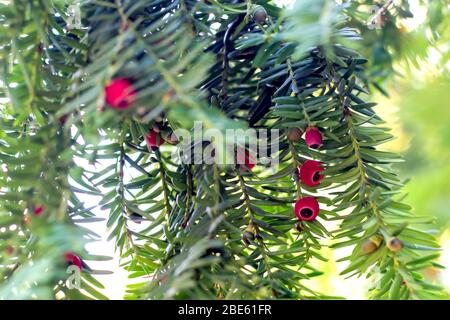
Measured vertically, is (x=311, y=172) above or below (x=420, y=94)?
below

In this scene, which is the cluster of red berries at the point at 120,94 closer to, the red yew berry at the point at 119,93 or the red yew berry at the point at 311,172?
the red yew berry at the point at 119,93

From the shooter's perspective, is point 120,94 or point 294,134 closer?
point 120,94

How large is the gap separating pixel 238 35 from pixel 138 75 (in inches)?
8.1

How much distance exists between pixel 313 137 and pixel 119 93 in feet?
0.59

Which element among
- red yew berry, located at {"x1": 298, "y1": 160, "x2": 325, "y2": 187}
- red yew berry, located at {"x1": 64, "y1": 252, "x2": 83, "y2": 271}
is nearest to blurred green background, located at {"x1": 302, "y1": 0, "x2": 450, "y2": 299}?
red yew berry, located at {"x1": 298, "y1": 160, "x2": 325, "y2": 187}

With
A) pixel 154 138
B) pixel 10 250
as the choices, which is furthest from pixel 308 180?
pixel 10 250

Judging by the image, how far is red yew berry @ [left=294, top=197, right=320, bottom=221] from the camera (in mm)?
452

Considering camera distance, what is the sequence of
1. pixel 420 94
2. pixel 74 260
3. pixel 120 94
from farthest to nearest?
1. pixel 420 94
2. pixel 74 260
3. pixel 120 94

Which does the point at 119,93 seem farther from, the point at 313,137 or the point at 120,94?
the point at 313,137

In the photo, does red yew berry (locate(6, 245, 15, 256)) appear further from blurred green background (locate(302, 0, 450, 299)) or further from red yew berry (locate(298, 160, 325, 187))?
blurred green background (locate(302, 0, 450, 299))

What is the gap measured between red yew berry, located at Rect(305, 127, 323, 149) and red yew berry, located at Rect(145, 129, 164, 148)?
0.12 meters

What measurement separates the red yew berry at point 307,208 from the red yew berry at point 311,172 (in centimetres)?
2

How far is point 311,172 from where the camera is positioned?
18.1 inches

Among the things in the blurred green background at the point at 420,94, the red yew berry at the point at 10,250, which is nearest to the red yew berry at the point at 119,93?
the red yew berry at the point at 10,250
